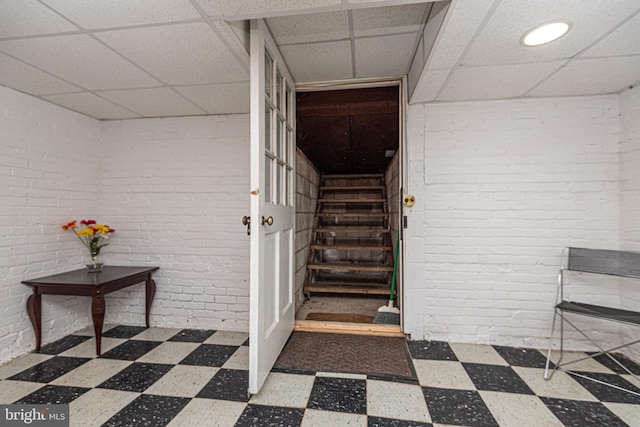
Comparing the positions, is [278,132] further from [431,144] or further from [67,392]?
[67,392]

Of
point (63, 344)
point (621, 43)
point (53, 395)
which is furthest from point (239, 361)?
point (621, 43)

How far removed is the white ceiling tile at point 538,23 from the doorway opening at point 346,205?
79 cm

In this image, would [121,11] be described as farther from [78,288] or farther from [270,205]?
[78,288]

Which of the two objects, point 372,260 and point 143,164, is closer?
point 143,164

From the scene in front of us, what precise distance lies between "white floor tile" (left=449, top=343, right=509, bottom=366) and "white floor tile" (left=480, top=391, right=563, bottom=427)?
362mm

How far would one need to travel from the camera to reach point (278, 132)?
6.45 ft

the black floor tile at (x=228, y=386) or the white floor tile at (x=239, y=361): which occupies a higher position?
the black floor tile at (x=228, y=386)

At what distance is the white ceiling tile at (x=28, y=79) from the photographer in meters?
1.75

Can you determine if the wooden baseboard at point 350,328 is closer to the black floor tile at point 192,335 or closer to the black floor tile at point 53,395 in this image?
the black floor tile at point 192,335

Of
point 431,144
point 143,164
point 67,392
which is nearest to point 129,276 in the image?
point 67,392

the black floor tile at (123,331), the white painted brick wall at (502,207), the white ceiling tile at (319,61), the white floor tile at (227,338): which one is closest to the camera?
the white ceiling tile at (319,61)

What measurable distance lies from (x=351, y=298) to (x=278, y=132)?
2.37m

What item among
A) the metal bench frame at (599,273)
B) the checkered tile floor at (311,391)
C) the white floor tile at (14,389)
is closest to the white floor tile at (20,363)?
the checkered tile floor at (311,391)

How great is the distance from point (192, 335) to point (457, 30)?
286 centimetres
